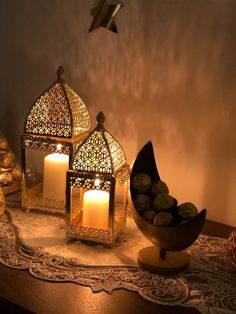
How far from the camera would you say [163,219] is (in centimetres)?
77

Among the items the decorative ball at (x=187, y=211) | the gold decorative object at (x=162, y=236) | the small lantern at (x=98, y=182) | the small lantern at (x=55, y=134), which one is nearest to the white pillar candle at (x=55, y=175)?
the small lantern at (x=55, y=134)

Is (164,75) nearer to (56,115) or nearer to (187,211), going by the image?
Result: (56,115)

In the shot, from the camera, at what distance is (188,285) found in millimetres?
768

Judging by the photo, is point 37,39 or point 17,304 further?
point 37,39

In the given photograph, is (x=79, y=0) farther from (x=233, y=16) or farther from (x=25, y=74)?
(x=233, y=16)

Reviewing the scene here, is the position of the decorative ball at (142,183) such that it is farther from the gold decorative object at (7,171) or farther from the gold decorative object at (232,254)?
the gold decorative object at (7,171)

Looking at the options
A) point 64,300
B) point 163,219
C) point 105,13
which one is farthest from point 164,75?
point 64,300

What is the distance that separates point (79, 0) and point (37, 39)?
0.17 m

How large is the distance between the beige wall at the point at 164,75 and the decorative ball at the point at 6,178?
26cm

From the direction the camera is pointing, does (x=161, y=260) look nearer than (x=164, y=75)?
Yes

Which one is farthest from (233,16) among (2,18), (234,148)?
(2,18)

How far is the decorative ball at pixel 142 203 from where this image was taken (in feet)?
2.66

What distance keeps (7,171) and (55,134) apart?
23cm

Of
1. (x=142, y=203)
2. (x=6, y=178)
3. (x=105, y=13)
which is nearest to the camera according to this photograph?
(x=142, y=203)
